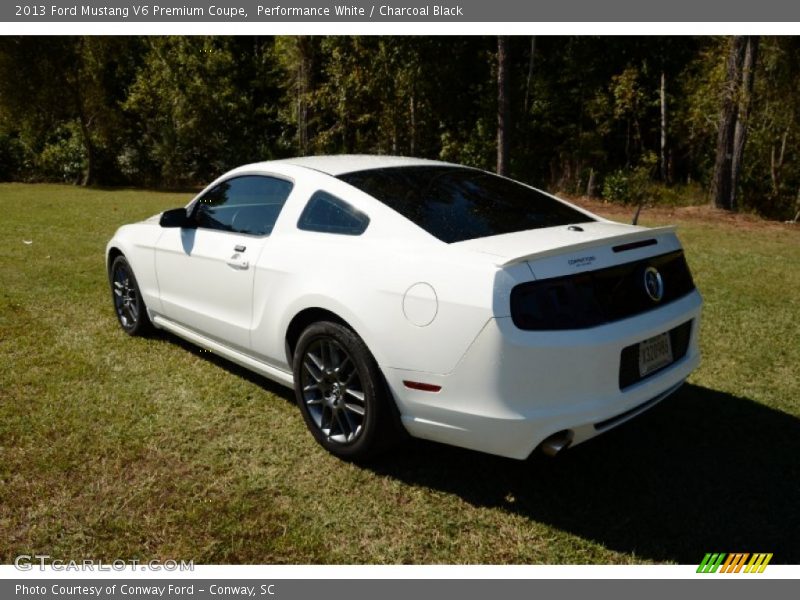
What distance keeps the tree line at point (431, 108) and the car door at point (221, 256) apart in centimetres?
1153

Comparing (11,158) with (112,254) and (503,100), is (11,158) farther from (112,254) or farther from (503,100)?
(112,254)

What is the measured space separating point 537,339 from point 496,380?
0.24 m

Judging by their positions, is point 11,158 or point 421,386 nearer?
point 421,386

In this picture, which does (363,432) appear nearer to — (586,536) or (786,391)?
(586,536)

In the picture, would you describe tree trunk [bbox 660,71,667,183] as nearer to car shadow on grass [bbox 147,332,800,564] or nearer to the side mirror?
car shadow on grass [bbox 147,332,800,564]

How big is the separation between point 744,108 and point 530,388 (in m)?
14.4

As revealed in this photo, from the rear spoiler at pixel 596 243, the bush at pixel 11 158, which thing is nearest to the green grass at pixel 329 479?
the rear spoiler at pixel 596 243

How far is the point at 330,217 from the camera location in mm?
3541

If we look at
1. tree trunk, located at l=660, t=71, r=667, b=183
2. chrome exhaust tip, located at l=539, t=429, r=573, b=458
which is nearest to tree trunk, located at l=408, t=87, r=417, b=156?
tree trunk, located at l=660, t=71, r=667, b=183

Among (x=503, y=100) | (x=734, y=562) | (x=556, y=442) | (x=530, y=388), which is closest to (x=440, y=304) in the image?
(x=530, y=388)

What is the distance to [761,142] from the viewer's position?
1623cm

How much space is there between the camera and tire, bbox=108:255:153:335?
525cm

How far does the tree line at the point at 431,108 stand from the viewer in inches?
621
